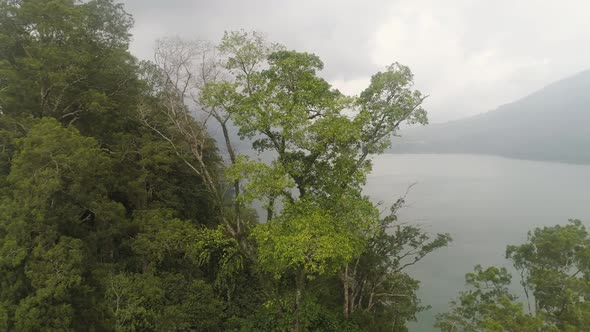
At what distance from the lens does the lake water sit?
116 ft

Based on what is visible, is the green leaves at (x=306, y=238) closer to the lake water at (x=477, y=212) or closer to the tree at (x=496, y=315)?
the lake water at (x=477, y=212)

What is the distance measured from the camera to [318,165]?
948cm

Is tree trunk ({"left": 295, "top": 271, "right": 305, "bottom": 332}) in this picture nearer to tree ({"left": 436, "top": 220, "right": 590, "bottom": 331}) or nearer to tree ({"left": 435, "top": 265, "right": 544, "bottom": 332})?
tree ({"left": 435, "top": 265, "right": 544, "bottom": 332})

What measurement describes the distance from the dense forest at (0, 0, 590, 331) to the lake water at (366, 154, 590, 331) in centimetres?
403

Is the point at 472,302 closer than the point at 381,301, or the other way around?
the point at 472,302

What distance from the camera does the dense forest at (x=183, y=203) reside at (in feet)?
28.8

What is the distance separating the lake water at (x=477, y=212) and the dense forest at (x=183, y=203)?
4027mm

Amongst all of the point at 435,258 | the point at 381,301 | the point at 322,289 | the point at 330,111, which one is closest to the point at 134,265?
the point at 322,289

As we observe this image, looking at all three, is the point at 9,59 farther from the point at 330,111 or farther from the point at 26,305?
the point at 330,111

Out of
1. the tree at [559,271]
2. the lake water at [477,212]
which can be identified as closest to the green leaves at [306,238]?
the lake water at [477,212]

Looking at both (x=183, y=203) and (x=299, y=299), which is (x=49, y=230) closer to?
(x=183, y=203)

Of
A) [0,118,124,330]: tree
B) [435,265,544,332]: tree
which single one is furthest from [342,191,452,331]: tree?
[0,118,124,330]: tree

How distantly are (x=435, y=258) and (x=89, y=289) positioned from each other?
39.1 metres

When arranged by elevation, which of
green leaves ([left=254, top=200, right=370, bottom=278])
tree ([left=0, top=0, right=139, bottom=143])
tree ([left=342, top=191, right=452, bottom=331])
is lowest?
tree ([left=342, top=191, right=452, bottom=331])
